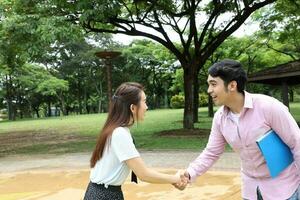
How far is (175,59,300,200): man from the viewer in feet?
8.59

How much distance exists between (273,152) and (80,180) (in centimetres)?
645

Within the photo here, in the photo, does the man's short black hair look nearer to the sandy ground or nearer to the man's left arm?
the man's left arm

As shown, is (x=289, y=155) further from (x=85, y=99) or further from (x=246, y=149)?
(x=85, y=99)

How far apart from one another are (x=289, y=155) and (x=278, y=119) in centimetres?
26

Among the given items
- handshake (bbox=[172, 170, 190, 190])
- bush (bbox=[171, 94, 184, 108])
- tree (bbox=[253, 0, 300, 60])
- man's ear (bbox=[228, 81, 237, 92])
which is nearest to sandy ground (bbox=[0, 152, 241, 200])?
handshake (bbox=[172, 170, 190, 190])

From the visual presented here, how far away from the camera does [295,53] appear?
28516 mm

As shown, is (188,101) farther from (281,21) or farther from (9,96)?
(9,96)

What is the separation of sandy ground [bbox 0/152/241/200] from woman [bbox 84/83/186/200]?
13.3 ft

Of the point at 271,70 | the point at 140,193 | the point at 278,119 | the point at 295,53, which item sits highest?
the point at 295,53

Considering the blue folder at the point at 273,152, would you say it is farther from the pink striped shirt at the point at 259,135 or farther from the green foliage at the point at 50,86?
the green foliage at the point at 50,86

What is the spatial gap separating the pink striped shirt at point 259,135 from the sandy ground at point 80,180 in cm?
403

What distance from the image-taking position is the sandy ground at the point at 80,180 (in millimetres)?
7074

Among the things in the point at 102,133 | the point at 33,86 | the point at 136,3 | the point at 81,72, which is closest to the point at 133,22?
the point at 136,3

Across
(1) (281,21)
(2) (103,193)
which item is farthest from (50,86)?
(2) (103,193)
